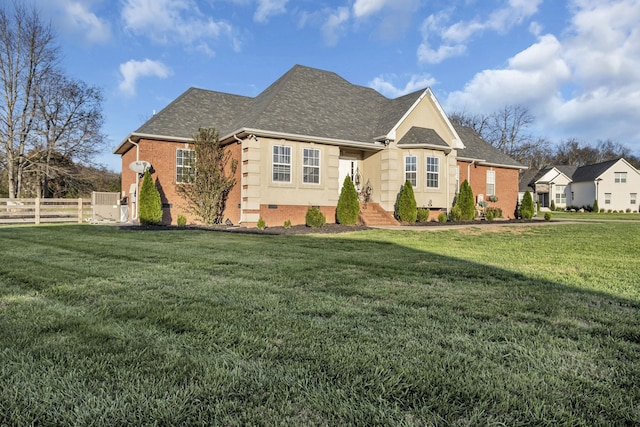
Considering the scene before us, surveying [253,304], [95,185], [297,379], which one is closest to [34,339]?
[253,304]

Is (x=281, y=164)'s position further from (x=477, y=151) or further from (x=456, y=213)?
(x=477, y=151)

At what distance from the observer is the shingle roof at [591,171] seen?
4300 centimetres

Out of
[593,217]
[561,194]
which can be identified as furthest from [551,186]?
[593,217]

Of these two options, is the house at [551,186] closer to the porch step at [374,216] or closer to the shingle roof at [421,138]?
the shingle roof at [421,138]

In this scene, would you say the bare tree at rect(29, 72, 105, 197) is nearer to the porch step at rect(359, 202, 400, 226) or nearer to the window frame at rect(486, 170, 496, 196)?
the porch step at rect(359, 202, 400, 226)

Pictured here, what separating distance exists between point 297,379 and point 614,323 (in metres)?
2.63

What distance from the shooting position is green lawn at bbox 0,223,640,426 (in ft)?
5.75

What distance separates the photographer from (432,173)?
18.0 meters

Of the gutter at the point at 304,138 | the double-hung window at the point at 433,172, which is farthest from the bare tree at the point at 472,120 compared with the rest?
the gutter at the point at 304,138

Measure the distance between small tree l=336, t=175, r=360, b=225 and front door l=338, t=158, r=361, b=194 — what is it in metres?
2.07

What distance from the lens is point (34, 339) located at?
101 inches

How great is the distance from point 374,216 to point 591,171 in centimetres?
4038

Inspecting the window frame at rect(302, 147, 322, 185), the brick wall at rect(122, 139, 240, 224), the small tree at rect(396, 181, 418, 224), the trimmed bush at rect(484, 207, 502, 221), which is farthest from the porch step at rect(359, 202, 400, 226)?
the trimmed bush at rect(484, 207, 502, 221)

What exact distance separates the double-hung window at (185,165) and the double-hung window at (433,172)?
10418 mm
